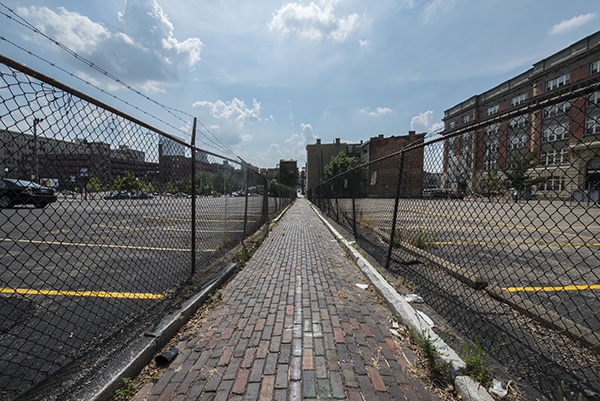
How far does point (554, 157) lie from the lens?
2473mm

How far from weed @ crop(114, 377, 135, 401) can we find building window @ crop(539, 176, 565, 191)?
14.0 ft

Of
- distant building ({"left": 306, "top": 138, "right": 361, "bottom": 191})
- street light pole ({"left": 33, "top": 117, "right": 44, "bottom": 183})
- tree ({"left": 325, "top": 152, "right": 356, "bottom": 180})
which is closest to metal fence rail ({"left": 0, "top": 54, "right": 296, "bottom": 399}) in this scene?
street light pole ({"left": 33, "top": 117, "right": 44, "bottom": 183})

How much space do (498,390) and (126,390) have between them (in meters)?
2.92

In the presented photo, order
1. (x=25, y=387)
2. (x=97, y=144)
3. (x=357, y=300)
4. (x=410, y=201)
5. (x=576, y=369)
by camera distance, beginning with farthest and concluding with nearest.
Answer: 1. (x=410, y=201)
2. (x=357, y=300)
3. (x=97, y=144)
4. (x=576, y=369)
5. (x=25, y=387)

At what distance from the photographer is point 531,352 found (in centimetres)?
236

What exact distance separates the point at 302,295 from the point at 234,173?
4.22m

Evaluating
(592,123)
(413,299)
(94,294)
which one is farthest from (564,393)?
(94,294)

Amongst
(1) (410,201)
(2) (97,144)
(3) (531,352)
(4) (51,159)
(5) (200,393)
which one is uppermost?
(2) (97,144)

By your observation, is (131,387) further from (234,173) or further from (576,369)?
(234,173)

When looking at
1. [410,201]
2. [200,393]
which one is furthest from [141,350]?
[410,201]

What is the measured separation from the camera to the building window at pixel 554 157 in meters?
2.35

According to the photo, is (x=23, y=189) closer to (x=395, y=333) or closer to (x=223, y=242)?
(x=395, y=333)

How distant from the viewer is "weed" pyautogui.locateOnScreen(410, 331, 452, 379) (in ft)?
7.11

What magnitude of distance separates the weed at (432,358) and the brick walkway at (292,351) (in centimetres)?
19
